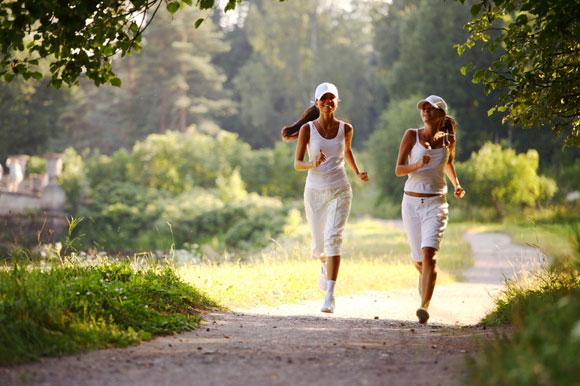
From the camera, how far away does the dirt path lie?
5.14m

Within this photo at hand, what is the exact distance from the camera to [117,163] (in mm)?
39438

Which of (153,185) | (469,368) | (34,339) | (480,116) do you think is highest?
(480,116)

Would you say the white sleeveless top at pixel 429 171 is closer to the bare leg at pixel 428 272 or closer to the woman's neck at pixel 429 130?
the woman's neck at pixel 429 130

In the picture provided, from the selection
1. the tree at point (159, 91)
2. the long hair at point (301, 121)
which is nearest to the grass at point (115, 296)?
the long hair at point (301, 121)

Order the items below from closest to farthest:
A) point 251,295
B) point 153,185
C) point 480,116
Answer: point 251,295
point 153,185
point 480,116

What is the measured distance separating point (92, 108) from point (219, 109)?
29.7 feet

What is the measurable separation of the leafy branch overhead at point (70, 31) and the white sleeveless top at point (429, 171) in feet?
7.63

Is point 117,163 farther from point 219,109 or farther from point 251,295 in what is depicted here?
point 251,295

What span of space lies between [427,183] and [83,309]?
365 centimetres

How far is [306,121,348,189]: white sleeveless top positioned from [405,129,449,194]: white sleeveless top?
2.58 ft

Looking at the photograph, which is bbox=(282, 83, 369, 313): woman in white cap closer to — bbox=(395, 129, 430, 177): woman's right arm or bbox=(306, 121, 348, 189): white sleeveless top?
bbox=(306, 121, 348, 189): white sleeveless top

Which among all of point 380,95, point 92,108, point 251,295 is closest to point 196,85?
point 92,108

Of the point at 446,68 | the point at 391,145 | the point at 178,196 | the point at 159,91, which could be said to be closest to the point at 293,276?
the point at 178,196

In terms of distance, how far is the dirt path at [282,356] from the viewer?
514 centimetres
